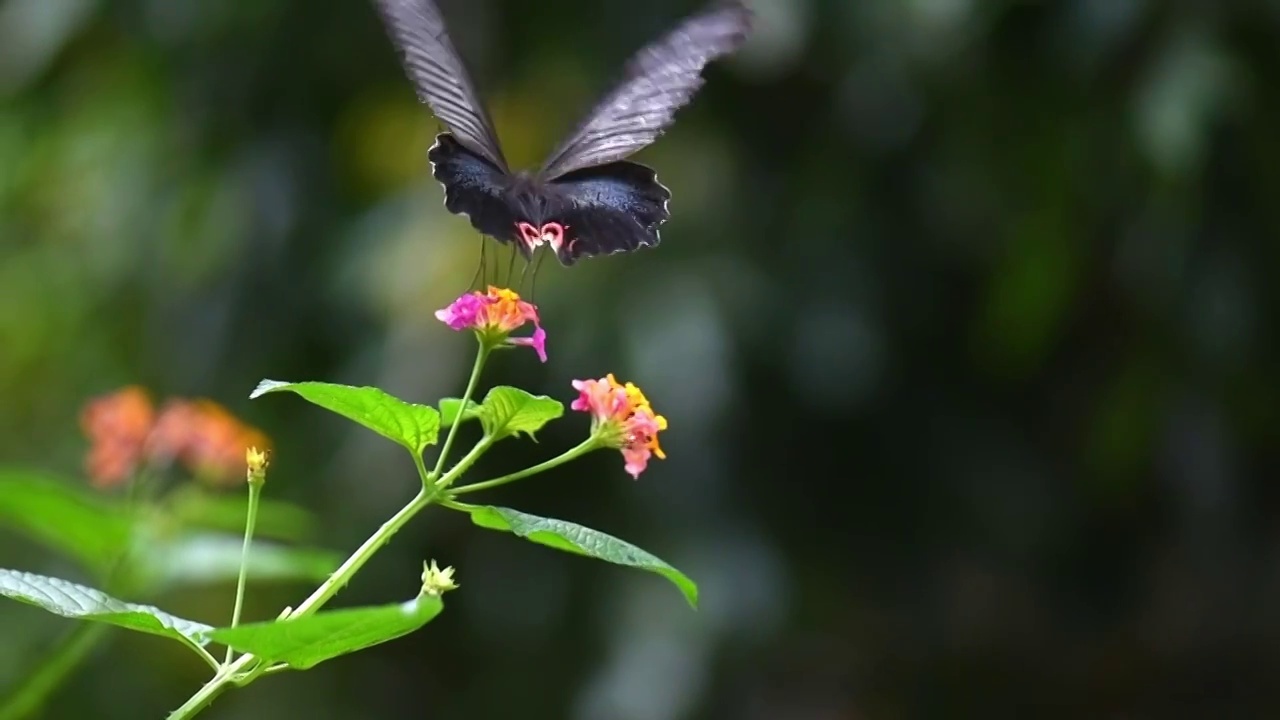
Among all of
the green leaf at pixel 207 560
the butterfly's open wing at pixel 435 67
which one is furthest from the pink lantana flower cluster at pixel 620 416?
the green leaf at pixel 207 560

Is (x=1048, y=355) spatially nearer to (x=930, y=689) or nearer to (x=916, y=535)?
(x=916, y=535)

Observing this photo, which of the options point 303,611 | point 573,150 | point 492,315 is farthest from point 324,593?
point 573,150

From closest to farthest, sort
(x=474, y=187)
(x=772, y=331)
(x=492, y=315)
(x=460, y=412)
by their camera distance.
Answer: (x=460, y=412)
(x=492, y=315)
(x=474, y=187)
(x=772, y=331)

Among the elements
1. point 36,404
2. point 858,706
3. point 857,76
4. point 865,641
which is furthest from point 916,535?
point 36,404

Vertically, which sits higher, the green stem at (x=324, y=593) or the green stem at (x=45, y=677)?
the green stem at (x=324, y=593)

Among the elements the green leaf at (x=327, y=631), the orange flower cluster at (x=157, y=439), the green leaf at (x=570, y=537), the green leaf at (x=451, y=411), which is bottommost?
the orange flower cluster at (x=157, y=439)

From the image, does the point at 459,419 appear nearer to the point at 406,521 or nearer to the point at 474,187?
the point at 406,521

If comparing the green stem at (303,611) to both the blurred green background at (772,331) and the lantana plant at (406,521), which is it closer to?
the lantana plant at (406,521)
